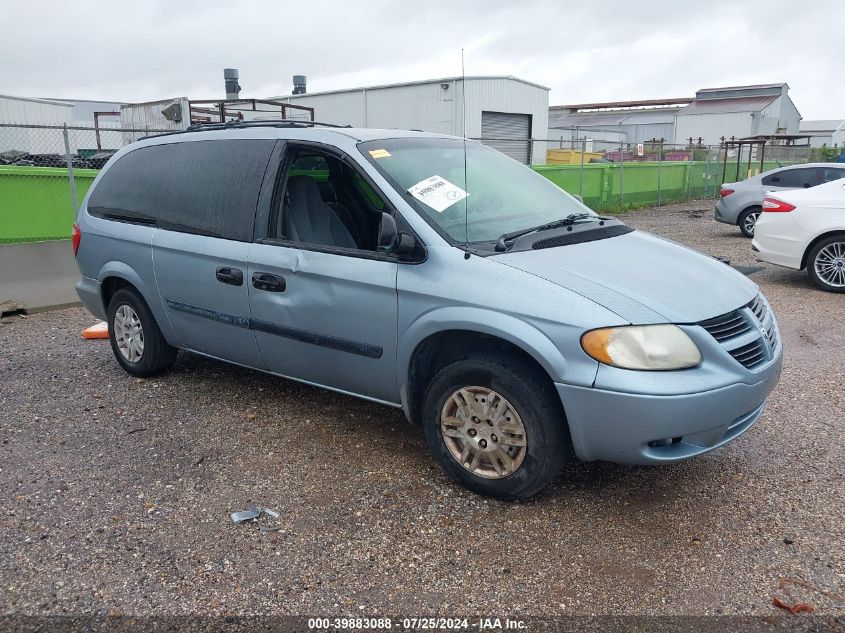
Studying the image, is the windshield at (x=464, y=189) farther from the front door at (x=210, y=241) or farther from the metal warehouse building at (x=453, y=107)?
the metal warehouse building at (x=453, y=107)

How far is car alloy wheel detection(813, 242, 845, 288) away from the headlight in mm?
6574

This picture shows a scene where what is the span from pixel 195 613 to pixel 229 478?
1.14 meters

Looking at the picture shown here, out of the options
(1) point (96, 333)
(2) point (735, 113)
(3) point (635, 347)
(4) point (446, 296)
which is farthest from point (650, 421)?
(2) point (735, 113)

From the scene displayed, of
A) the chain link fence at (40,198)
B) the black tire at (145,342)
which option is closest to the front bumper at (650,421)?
the black tire at (145,342)

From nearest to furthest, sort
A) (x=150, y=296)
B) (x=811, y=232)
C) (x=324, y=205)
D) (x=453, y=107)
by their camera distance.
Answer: (x=324, y=205)
(x=150, y=296)
(x=811, y=232)
(x=453, y=107)

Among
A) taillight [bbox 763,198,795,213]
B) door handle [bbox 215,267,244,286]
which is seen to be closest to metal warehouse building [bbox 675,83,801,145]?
taillight [bbox 763,198,795,213]

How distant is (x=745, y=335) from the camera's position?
3.30 meters

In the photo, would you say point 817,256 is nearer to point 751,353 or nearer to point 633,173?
point 751,353

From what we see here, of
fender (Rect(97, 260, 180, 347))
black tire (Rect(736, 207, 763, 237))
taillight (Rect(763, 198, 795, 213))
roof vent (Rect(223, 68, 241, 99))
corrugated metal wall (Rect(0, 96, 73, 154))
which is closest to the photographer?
fender (Rect(97, 260, 180, 347))

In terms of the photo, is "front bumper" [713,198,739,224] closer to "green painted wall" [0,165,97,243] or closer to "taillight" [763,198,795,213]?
"taillight" [763,198,795,213]

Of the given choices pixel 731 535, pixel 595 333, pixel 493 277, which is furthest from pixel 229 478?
pixel 731 535

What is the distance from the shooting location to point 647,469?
3844 millimetres

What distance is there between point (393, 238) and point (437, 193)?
0.49 metres

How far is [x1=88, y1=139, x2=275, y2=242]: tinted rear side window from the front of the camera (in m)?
4.30
